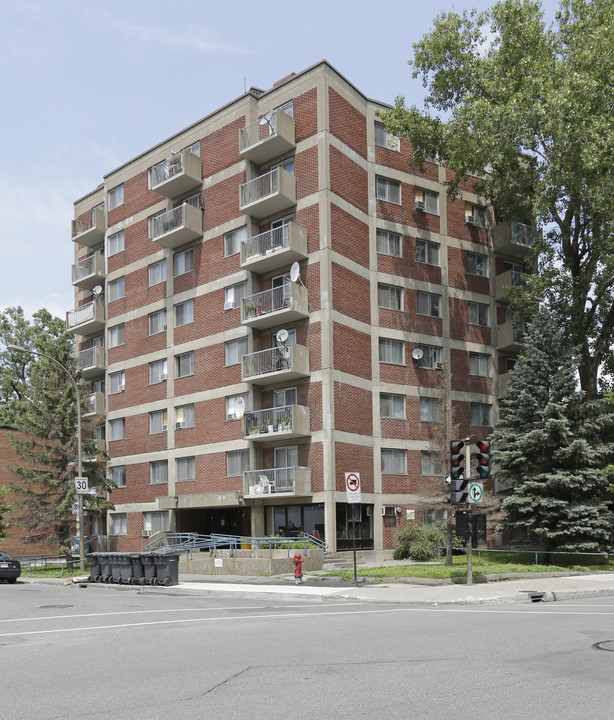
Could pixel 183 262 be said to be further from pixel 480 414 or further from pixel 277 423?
pixel 480 414

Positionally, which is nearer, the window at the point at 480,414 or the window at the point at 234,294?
the window at the point at 234,294

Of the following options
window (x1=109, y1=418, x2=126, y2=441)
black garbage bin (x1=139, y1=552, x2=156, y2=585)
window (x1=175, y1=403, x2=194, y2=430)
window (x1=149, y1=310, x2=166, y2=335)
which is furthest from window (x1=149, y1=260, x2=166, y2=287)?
black garbage bin (x1=139, y1=552, x2=156, y2=585)

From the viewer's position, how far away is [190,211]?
38.9 metres

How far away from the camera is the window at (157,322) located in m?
41.7

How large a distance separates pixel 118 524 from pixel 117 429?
537cm

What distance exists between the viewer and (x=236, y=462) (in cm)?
3603

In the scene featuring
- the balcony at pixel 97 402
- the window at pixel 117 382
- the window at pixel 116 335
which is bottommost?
the balcony at pixel 97 402

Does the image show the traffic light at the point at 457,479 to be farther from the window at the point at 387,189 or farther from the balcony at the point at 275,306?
the window at the point at 387,189

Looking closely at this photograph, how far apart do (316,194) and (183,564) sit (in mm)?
16783

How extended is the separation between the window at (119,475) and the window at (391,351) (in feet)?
54.9

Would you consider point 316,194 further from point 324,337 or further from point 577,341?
point 577,341

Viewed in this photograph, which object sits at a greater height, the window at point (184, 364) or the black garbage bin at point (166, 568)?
the window at point (184, 364)

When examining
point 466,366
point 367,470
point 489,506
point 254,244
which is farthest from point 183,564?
point 466,366

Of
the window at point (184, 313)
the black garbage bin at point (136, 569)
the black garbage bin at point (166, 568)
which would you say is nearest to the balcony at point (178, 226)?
the window at point (184, 313)
